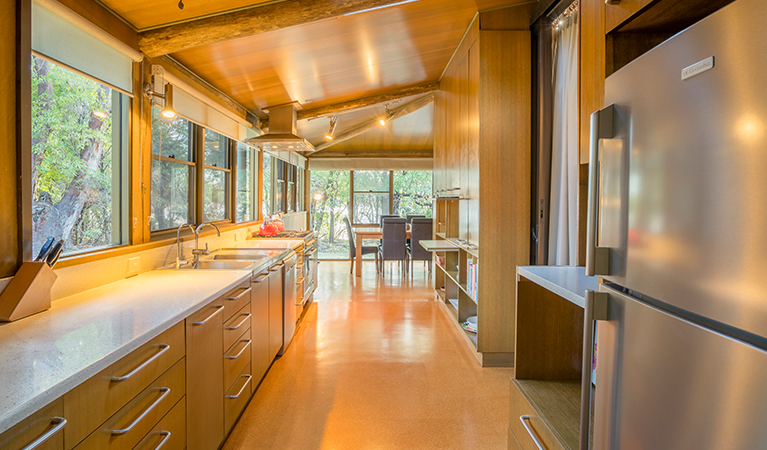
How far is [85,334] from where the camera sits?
Answer: 1.26 m

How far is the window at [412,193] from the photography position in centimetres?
900

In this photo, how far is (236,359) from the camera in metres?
2.15

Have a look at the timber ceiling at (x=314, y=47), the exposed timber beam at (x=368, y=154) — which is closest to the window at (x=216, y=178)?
the timber ceiling at (x=314, y=47)

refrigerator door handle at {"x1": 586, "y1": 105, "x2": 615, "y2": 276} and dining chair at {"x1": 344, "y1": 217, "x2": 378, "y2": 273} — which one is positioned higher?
refrigerator door handle at {"x1": 586, "y1": 105, "x2": 615, "y2": 276}

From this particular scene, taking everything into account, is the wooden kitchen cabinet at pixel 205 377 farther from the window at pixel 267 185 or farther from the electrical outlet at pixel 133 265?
the window at pixel 267 185

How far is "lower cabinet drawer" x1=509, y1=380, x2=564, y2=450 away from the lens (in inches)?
52.9

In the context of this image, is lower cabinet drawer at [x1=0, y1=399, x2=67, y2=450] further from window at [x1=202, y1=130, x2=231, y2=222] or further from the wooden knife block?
window at [x1=202, y1=130, x2=231, y2=222]

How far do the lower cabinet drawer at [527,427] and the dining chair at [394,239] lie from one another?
4.95 meters

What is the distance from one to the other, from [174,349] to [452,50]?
365cm

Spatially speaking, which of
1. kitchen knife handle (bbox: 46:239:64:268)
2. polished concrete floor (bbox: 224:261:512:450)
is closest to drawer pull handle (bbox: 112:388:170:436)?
kitchen knife handle (bbox: 46:239:64:268)

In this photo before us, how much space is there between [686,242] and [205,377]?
1.78m

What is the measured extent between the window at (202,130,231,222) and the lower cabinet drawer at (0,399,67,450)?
275 cm

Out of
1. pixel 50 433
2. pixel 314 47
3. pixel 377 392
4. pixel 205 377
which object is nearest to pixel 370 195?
pixel 314 47

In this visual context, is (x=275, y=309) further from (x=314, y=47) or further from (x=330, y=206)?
(x=330, y=206)
